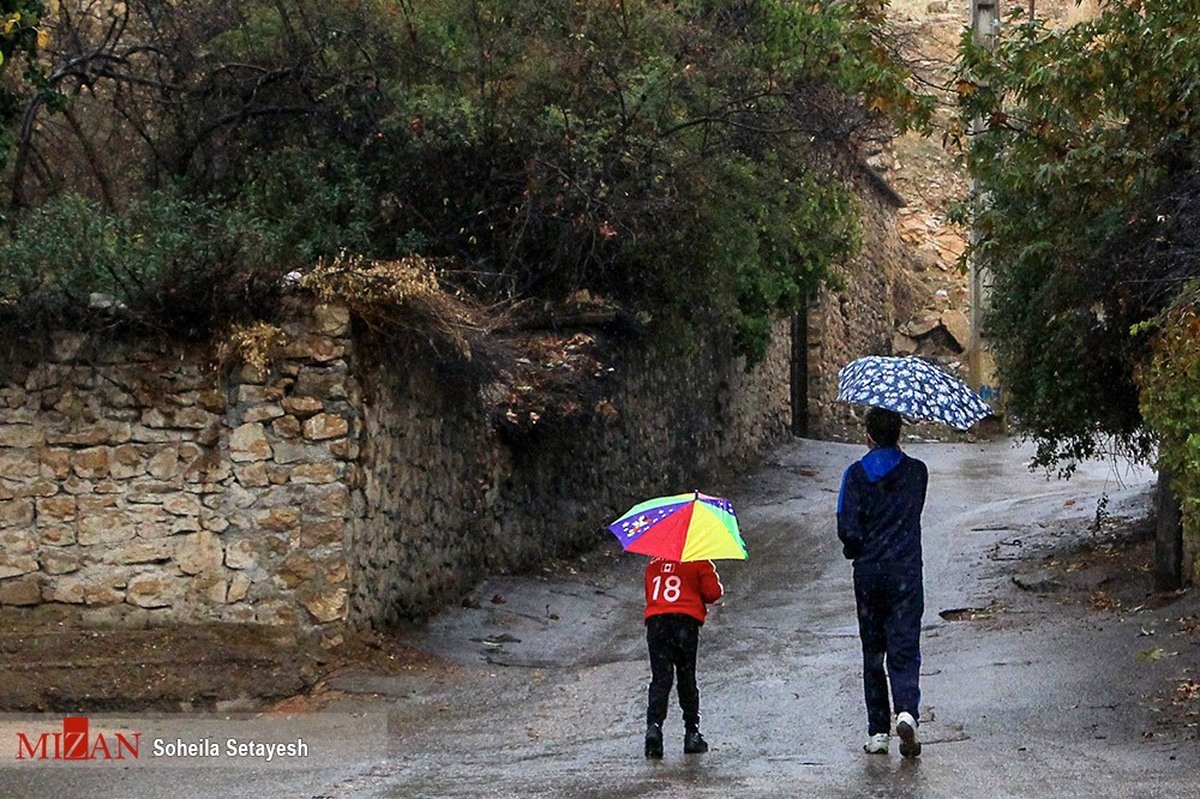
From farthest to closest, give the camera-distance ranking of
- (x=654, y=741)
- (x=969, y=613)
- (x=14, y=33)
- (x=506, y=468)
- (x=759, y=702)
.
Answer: (x=506, y=468), (x=969, y=613), (x=14, y=33), (x=759, y=702), (x=654, y=741)

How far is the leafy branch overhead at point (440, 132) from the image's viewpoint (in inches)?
559

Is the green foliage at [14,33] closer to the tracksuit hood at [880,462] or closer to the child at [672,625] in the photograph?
the child at [672,625]

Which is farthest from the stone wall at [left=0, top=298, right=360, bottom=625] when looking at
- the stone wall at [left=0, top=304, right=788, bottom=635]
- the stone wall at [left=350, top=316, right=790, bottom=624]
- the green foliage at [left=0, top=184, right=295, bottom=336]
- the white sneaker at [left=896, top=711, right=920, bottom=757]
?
the white sneaker at [left=896, top=711, right=920, bottom=757]

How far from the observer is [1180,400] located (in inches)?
343

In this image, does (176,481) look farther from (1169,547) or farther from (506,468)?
(1169,547)

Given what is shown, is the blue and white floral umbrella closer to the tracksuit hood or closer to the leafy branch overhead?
the tracksuit hood

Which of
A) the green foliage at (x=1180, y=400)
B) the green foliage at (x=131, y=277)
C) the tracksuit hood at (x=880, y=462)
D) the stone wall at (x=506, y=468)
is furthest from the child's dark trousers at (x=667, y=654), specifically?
the green foliage at (x=131, y=277)

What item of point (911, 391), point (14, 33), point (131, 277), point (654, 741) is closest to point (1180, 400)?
point (911, 391)

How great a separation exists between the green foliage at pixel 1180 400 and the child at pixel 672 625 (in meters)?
2.57

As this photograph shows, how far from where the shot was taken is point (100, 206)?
46.3ft

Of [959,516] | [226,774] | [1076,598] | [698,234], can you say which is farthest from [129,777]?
[959,516]

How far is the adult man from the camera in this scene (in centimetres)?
807

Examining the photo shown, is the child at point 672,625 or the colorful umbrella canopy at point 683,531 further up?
the colorful umbrella canopy at point 683,531

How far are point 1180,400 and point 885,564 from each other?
2.02 meters
